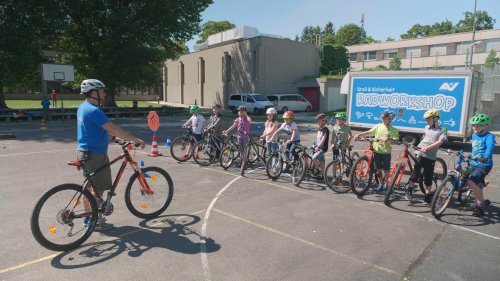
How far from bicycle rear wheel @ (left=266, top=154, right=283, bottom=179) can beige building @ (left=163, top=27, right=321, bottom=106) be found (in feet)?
95.2

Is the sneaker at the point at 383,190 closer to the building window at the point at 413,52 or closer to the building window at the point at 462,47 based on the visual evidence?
the building window at the point at 462,47

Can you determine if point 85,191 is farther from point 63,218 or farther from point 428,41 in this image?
point 428,41

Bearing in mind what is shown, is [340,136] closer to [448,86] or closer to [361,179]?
[361,179]

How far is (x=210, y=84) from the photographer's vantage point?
144 feet

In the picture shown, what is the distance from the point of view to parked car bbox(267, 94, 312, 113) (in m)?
32.9

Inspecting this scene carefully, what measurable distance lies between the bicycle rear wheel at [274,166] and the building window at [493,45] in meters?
56.7

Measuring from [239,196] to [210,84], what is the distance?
37926 millimetres

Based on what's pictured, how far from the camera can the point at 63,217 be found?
4.67 metres

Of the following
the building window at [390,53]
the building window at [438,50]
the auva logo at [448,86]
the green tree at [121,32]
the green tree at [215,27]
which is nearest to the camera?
the auva logo at [448,86]

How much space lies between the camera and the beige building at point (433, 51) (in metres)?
52.5

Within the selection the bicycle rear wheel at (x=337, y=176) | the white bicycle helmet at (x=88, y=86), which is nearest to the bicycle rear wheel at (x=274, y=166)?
the bicycle rear wheel at (x=337, y=176)

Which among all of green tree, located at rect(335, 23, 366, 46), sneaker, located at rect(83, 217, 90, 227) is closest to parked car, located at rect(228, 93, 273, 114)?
sneaker, located at rect(83, 217, 90, 227)

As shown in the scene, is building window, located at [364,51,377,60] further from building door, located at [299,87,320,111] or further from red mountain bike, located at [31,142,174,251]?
red mountain bike, located at [31,142,174,251]

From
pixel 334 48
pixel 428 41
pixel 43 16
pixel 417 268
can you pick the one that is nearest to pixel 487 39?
pixel 428 41
